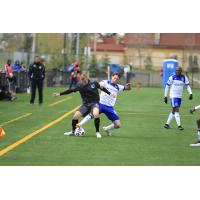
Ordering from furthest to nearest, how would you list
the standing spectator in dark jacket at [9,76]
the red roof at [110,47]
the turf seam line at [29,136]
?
the red roof at [110,47]
the standing spectator in dark jacket at [9,76]
the turf seam line at [29,136]

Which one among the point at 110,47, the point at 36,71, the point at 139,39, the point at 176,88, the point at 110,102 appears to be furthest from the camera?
the point at 110,47

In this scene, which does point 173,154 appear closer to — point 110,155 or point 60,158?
point 110,155

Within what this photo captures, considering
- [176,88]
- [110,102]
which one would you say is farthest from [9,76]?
[110,102]

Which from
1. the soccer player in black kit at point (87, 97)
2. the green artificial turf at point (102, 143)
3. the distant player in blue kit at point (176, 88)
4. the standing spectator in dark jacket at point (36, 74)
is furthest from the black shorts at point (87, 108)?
the standing spectator in dark jacket at point (36, 74)

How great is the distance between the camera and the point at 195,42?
194 feet

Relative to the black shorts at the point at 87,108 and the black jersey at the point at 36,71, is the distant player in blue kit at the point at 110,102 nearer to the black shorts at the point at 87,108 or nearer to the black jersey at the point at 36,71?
the black shorts at the point at 87,108

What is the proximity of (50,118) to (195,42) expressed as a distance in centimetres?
4071

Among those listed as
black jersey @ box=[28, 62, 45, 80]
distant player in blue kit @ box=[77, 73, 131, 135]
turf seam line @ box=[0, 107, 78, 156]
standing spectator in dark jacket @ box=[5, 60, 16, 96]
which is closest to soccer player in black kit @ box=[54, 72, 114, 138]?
distant player in blue kit @ box=[77, 73, 131, 135]

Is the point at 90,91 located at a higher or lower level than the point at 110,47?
lower

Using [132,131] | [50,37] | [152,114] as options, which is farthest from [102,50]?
[132,131]

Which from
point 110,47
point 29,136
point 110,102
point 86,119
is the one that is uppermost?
point 110,47

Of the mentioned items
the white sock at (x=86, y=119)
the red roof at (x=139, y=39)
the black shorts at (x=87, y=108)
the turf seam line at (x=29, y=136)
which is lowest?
the turf seam line at (x=29, y=136)

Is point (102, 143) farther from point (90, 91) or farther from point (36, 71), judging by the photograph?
point (36, 71)

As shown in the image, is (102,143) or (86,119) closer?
(102,143)
